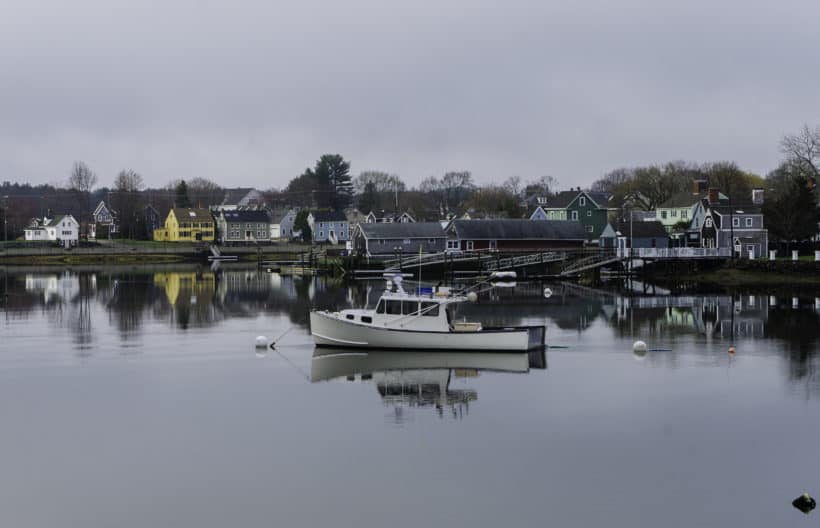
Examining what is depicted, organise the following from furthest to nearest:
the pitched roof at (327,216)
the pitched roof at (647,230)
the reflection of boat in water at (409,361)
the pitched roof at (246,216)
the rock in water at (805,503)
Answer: the pitched roof at (246,216) → the pitched roof at (327,216) → the pitched roof at (647,230) → the reflection of boat in water at (409,361) → the rock in water at (805,503)

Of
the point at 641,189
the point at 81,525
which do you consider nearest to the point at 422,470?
the point at 81,525

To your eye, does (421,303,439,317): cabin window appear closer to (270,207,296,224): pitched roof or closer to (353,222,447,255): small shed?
(353,222,447,255): small shed

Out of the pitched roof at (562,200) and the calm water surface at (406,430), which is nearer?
the calm water surface at (406,430)

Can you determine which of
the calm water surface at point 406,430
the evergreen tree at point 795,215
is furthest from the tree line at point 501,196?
the calm water surface at point 406,430

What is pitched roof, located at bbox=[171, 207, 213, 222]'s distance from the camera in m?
149

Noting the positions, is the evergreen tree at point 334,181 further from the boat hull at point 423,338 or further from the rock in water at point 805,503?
the rock in water at point 805,503

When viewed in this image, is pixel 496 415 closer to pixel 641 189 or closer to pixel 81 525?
pixel 81 525

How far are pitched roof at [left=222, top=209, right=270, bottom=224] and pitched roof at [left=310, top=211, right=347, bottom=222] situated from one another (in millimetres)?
9549

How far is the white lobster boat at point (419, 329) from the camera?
120ft

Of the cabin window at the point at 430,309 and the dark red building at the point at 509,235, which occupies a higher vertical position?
the dark red building at the point at 509,235

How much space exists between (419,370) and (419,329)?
274cm

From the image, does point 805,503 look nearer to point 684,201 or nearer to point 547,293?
point 547,293

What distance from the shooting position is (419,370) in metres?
34.6

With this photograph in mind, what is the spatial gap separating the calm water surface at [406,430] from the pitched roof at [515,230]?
160 ft
